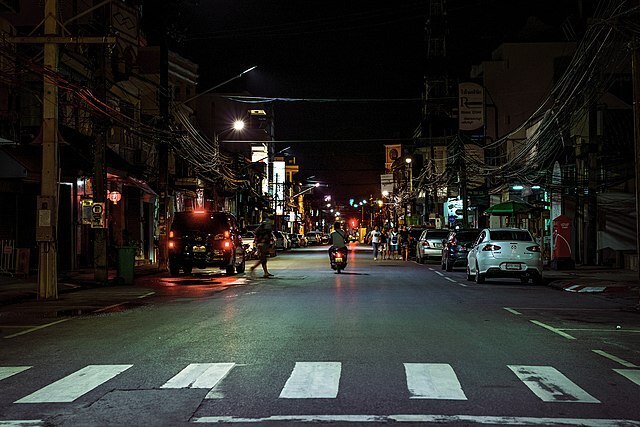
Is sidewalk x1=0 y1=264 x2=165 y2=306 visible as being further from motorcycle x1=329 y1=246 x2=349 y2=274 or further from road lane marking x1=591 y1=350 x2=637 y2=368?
road lane marking x1=591 y1=350 x2=637 y2=368

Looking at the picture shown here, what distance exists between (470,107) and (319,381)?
109 feet

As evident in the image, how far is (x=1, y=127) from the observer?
1003 inches

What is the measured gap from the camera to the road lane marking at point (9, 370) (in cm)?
877

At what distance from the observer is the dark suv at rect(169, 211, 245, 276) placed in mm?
27453

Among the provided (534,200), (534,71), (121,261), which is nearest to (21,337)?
(121,261)

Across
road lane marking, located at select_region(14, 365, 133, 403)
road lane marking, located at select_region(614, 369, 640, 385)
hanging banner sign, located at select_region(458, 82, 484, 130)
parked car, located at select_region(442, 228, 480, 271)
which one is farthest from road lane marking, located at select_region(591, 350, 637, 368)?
hanging banner sign, located at select_region(458, 82, 484, 130)

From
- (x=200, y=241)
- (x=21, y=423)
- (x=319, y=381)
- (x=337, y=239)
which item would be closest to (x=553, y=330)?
(x=319, y=381)

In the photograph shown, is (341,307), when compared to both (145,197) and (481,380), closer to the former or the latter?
(481,380)

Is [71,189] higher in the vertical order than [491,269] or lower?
higher

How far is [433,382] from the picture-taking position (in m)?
8.04

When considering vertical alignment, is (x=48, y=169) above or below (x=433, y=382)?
above

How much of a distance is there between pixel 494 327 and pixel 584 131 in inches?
956

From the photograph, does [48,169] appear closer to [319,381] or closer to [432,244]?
[319,381]

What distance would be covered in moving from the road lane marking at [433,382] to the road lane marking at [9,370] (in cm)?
454
